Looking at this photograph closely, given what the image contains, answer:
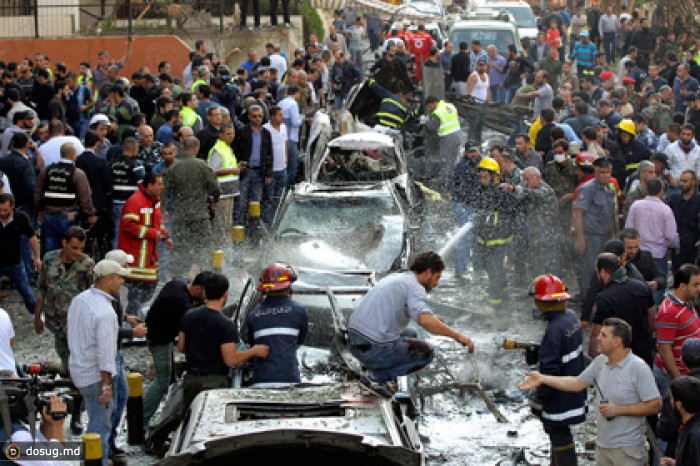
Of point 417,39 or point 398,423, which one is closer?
point 398,423

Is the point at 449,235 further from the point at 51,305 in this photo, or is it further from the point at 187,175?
the point at 51,305

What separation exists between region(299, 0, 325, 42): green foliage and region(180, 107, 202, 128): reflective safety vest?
16.7m

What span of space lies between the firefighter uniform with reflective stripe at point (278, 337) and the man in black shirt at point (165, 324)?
3.26 feet

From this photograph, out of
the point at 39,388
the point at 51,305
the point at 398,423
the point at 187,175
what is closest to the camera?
the point at 39,388

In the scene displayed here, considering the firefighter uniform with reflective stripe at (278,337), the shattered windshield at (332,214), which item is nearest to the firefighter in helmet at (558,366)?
the firefighter uniform with reflective stripe at (278,337)

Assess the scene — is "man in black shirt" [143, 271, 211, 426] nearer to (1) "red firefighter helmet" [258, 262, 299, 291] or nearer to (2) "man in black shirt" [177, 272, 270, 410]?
(2) "man in black shirt" [177, 272, 270, 410]

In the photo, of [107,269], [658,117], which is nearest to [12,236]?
[107,269]

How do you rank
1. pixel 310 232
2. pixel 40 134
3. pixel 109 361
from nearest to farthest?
pixel 109 361, pixel 310 232, pixel 40 134

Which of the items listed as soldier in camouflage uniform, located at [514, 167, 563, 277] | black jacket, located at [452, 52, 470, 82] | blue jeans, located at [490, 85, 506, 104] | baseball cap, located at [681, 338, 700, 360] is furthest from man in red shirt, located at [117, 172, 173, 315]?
blue jeans, located at [490, 85, 506, 104]

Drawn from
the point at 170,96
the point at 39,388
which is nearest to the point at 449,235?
the point at 170,96

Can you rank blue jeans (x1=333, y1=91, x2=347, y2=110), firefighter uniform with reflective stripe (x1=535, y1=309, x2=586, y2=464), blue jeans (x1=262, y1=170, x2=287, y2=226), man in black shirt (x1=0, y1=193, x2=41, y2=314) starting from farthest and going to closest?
blue jeans (x1=333, y1=91, x2=347, y2=110)
blue jeans (x1=262, y1=170, x2=287, y2=226)
man in black shirt (x1=0, y1=193, x2=41, y2=314)
firefighter uniform with reflective stripe (x1=535, y1=309, x2=586, y2=464)

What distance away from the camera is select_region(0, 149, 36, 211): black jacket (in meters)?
14.2

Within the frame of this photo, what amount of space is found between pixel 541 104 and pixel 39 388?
15.2 m

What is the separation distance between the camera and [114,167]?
14.1 m
